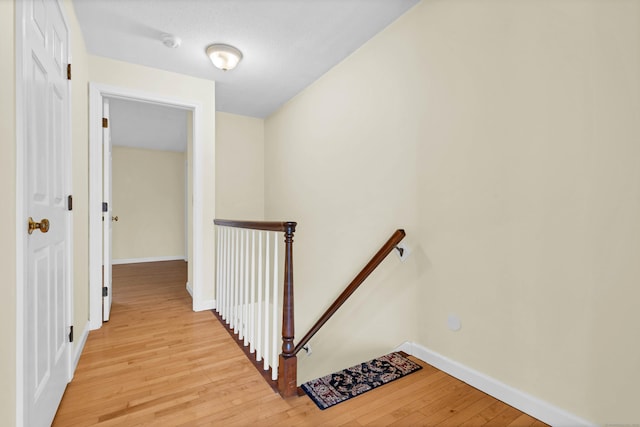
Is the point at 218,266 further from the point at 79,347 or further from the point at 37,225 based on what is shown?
the point at 37,225

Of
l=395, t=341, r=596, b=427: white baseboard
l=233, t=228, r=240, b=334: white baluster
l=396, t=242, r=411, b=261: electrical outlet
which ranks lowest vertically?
l=395, t=341, r=596, b=427: white baseboard

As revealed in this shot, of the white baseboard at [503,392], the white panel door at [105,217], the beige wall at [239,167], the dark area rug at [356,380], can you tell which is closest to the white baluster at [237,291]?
the dark area rug at [356,380]

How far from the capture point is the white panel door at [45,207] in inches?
43.7

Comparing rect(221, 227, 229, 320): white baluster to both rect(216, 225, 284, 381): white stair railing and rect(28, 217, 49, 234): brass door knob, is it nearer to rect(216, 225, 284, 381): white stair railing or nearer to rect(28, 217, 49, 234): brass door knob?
rect(216, 225, 284, 381): white stair railing

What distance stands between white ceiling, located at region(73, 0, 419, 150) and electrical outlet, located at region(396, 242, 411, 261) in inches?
55.3

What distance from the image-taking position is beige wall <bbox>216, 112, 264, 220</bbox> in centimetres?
417

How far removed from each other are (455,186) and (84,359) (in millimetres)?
2687

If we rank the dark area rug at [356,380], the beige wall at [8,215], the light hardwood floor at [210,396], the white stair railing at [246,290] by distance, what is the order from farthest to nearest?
the white stair railing at [246,290], the dark area rug at [356,380], the light hardwood floor at [210,396], the beige wall at [8,215]

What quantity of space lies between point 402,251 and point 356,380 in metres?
0.85

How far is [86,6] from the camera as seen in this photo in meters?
1.99

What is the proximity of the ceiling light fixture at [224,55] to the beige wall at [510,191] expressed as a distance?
100 cm

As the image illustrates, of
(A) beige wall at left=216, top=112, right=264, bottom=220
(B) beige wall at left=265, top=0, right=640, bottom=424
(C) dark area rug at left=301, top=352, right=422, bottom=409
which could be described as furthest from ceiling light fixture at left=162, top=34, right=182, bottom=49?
(C) dark area rug at left=301, top=352, right=422, bottom=409

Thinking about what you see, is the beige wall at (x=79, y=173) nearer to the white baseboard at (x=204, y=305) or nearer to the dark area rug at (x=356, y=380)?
the white baseboard at (x=204, y=305)

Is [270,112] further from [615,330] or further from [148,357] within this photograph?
[615,330]
